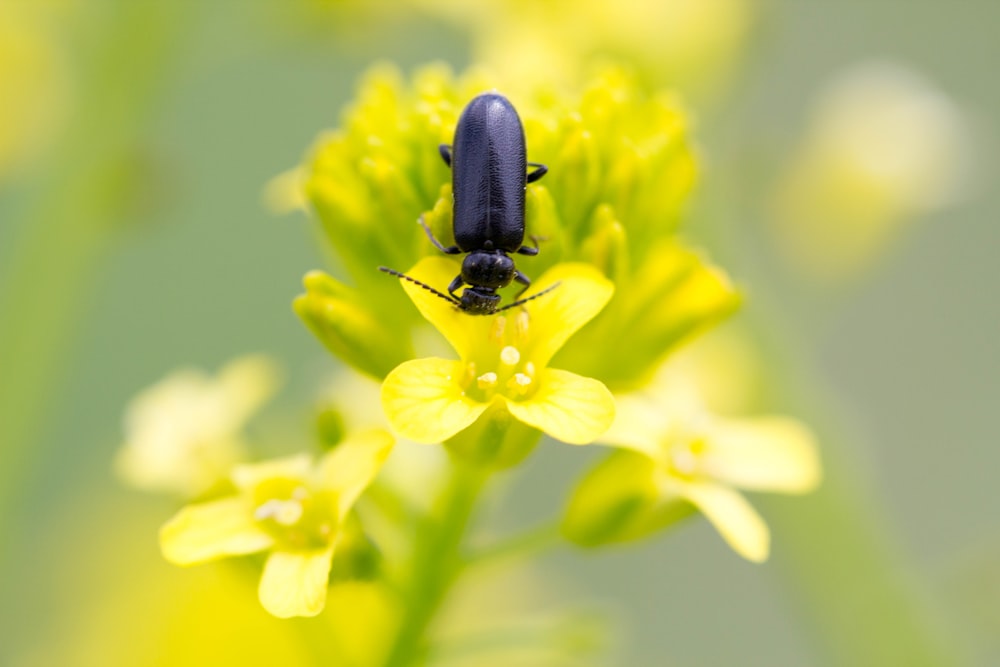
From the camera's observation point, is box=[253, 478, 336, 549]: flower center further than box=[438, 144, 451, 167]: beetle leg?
No

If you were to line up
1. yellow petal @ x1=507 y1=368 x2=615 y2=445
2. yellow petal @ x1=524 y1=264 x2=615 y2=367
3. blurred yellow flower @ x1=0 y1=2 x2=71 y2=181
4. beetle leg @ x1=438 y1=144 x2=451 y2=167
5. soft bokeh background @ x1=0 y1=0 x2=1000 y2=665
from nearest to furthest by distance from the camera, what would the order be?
yellow petal @ x1=507 y1=368 x2=615 y2=445 → yellow petal @ x1=524 y1=264 x2=615 y2=367 → beetle leg @ x1=438 y1=144 x2=451 y2=167 → soft bokeh background @ x1=0 y1=0 x2=1000 y2=665 → blurred yellow flower @ x1=0 y1=2 x2=71 y2=181

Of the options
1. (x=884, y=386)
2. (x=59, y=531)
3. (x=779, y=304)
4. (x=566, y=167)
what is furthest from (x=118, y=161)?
(x=884, y=386)

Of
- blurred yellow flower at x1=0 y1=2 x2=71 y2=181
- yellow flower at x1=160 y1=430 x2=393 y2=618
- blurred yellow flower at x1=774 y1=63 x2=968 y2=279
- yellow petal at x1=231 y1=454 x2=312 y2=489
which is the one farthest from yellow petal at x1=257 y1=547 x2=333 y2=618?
blurred yellow flower at x1=774 y1=63 x2=968 y2=279

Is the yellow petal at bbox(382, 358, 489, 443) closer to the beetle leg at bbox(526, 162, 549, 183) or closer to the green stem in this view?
A: the green stem

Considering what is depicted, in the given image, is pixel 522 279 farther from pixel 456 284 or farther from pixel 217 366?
pixel 217 366

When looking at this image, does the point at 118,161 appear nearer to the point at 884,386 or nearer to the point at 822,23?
the point at 884,386

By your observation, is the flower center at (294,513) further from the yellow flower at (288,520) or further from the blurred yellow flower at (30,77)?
the blurred yellow flower at (30,77)
